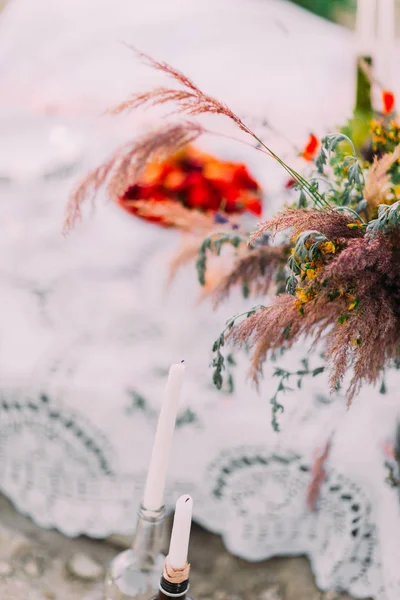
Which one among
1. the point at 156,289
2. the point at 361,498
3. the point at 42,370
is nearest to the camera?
the point at 361,498

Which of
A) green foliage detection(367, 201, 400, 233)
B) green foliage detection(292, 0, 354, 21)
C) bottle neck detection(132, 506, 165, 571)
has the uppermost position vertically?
green foliage detection(367, 201, 400, 233)

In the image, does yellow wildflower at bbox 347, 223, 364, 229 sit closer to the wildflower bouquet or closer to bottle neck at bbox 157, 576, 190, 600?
the wildflower bouquet

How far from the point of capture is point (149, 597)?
0.67 m

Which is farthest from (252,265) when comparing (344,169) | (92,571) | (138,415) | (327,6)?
(327,6)

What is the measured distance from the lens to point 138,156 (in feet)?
2.24

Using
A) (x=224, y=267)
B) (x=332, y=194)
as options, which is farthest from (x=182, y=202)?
(x=332, y=194)

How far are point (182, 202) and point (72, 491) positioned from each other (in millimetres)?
583

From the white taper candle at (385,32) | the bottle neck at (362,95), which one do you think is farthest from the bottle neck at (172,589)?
the white taper candle at (385,32)

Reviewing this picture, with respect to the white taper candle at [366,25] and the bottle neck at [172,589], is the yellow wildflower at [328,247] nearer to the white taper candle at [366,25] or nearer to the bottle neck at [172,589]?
the bottle neck at [172,589]

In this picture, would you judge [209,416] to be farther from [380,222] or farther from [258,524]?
[380,222]

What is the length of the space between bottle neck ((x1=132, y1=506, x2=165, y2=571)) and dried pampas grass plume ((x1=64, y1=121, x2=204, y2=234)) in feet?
0.99

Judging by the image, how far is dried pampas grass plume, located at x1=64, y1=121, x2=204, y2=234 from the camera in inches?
26.4

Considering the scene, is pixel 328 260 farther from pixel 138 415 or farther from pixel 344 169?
pixel 138 415

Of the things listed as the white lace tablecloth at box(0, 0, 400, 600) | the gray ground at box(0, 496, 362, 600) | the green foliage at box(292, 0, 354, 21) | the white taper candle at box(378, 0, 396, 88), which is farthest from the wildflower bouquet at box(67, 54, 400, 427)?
the green foliage at box(292, 0, 354, 21)
